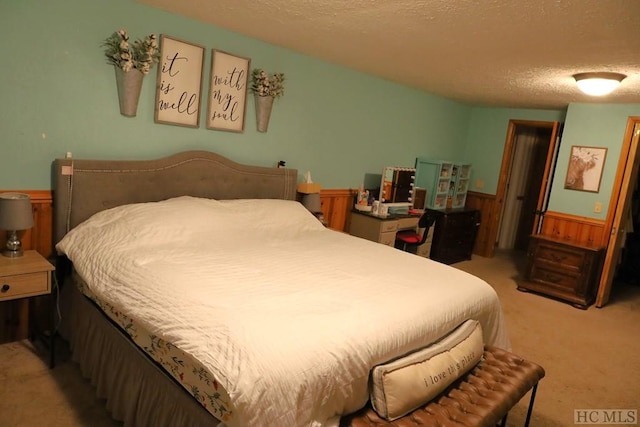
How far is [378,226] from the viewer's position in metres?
4.11

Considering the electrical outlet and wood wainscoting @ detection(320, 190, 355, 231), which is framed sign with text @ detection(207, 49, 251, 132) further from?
the electrical outlet

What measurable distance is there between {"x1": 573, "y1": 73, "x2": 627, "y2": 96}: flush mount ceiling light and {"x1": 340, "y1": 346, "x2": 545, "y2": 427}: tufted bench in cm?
223

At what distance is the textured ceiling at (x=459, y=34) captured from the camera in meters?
2.06

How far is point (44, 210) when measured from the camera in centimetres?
250

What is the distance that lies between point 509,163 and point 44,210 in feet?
17.8

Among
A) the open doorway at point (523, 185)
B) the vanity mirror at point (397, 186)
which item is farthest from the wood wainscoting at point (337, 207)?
the open doorway at point (523, 185)

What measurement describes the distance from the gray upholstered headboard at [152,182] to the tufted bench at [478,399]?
1.99 metres

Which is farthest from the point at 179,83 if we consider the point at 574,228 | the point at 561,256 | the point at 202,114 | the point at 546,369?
the point at 574,228

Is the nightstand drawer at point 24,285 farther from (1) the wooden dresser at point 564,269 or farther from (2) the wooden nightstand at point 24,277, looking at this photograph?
(1) the wooden dresser at point 564,269

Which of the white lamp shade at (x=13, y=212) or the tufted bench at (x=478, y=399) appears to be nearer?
the tufted bench at (x=478, y=399)

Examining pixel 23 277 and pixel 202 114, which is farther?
pixel 202 114

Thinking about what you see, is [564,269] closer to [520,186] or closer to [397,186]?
[397,186]

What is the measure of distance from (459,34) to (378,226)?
2050mm

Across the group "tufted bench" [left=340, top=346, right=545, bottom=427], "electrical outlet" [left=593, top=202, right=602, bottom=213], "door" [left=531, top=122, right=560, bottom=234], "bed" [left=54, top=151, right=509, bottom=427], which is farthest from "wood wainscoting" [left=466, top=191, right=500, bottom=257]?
"tufted bench" [left=340, top=346, right=545, bottom=427]
